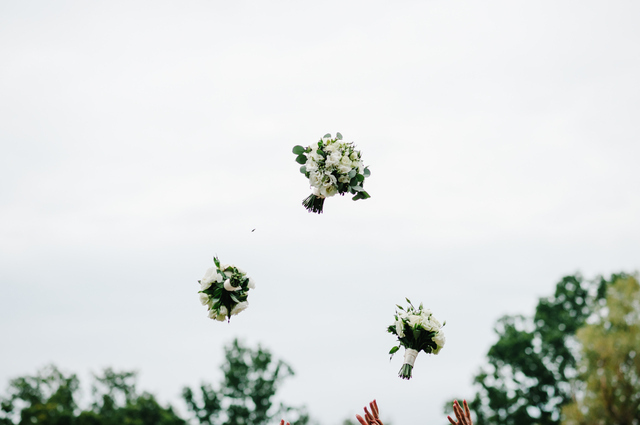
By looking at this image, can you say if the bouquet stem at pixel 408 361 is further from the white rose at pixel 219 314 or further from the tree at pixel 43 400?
the tree at pixel 43 400

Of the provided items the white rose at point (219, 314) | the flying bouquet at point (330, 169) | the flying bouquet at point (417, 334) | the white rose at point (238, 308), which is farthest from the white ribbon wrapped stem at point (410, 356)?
the white rose at point (219, 314)

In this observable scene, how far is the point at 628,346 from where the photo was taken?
26312 mm

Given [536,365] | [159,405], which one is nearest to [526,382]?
[536,365]

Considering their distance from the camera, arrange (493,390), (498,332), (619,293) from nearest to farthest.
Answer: (619,293) → (493,390) → (498,332)

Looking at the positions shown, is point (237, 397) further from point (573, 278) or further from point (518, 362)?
point (573, 278)

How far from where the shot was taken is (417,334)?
20.2 feet

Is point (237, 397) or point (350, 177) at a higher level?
point (237, 397)

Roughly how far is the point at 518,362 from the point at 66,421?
2920 centimetres

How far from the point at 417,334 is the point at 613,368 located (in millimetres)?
24167

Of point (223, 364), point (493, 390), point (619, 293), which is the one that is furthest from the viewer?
point (223, 364)

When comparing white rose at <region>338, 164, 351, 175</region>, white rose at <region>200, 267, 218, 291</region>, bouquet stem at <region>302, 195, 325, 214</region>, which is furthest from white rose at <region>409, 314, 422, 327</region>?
white rose at <region>200, 267, 218, 291</region>

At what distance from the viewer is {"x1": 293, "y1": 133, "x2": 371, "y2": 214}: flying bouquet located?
5.93 meters

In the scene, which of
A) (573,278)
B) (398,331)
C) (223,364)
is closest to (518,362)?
(573,278)

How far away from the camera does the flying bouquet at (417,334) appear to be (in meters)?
6.14
